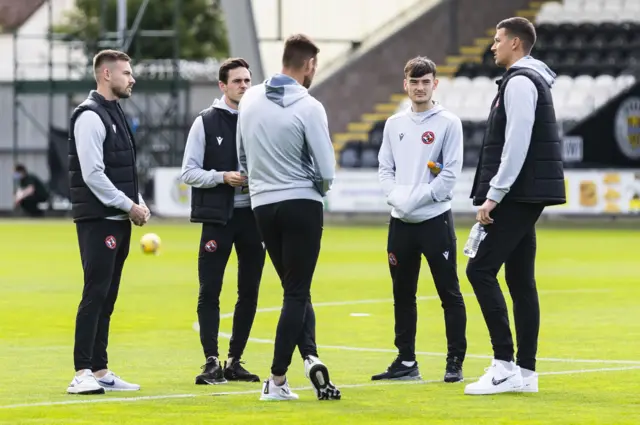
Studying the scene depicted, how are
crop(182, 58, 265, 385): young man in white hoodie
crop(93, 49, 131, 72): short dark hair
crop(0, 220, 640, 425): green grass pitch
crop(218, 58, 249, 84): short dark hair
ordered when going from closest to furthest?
crop(0, 220, 640, 425): green grass pitch < crop(93, 49, 131, 72): short dark hair < crop(182, 58, 265, 385): young man in white hoodie < crop(218, 58, 249, 84): short dark hair

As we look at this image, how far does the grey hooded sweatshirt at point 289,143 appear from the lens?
28.6 ft

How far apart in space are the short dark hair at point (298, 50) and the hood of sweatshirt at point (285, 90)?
0.09 meters

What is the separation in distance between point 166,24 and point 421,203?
195 ft

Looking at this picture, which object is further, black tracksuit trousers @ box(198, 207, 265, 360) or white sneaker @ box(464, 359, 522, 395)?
black tracksuit trousers @ box(198, 207, 265, 360)

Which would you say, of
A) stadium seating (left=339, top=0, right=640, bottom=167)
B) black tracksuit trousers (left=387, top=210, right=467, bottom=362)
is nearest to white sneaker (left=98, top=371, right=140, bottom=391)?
black tracksuit trousers (left=387, top=210, right=467, bottom=362)

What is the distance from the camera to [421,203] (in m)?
9.91

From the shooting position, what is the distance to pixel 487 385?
9.13 m

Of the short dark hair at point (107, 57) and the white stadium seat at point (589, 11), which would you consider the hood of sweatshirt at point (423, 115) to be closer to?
the short dark hair at point (107, 57)

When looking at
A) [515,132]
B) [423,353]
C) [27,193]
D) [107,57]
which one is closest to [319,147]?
[515,132]

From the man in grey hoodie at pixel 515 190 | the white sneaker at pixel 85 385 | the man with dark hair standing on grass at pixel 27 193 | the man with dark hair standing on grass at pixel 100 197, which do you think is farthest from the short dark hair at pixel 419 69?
the man with dark hair standing on grass at pixel 27 193

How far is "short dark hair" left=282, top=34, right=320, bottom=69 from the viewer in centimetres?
867

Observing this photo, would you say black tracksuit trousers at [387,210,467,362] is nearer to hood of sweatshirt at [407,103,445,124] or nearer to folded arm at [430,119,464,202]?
folded arm at [430,119,464,202]

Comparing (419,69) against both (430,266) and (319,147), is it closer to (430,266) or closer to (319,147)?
(430,266)

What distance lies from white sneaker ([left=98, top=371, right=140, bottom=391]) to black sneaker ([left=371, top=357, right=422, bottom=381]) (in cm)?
162
